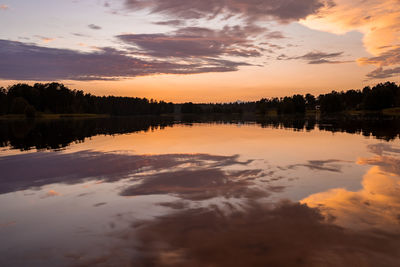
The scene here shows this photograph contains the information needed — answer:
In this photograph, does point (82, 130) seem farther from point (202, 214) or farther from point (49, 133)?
point (202, 214)

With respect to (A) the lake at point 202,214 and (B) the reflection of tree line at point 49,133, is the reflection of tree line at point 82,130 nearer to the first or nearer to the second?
(B) the reflection of tree line at point 49,133

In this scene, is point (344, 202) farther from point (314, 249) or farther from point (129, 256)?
point (129, 256)

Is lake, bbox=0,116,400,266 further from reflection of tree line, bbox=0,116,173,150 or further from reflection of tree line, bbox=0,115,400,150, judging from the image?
reflection of tree line, bbox=0,115,400,150

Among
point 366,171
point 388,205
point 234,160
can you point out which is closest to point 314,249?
point 388,205

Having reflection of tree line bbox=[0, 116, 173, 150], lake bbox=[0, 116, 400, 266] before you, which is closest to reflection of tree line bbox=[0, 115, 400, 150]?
reflection of tree line bbox=[0, 116, 173, 150]

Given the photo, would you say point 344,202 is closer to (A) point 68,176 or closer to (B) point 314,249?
(B) point 314,249

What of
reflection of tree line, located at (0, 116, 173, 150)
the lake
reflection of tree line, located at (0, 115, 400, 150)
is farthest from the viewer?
reflection of tree line, located at (0, 115, 400, 150)

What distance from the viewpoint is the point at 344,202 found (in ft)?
36.9

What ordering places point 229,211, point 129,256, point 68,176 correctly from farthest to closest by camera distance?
point 68,176, point 229,211, point 129,256

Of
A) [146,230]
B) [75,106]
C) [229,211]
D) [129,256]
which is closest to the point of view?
[129,256]

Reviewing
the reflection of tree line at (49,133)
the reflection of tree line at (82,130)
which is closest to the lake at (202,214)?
the reflection of tree line at (49,133)

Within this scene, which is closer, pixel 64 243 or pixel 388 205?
pixel 64 243

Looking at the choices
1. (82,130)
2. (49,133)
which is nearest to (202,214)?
(49,133)

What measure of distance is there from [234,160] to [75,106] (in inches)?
7963
